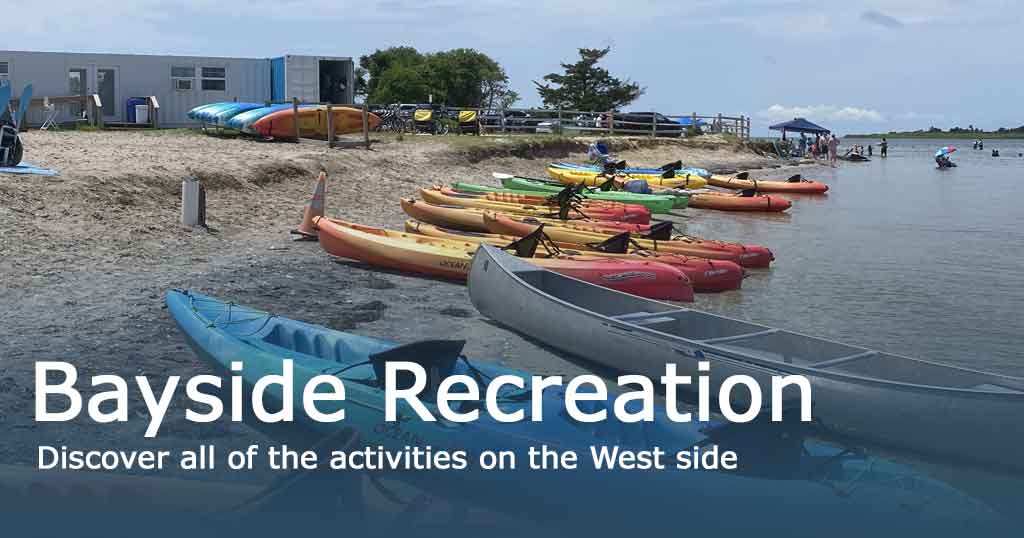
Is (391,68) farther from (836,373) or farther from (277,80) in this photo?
(836,373)

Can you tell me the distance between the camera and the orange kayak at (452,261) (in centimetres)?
1195

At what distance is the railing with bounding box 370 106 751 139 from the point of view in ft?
110

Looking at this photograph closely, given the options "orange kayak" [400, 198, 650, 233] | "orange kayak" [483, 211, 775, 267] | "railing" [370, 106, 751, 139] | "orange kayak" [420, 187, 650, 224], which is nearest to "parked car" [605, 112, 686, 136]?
"railing" [370, 106, 751, 139]

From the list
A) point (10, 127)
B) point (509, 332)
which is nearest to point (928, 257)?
point (509, 332)

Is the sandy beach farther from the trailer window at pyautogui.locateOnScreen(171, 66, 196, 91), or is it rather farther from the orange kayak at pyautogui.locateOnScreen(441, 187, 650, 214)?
the trailer window at pyautogui.locateOnScreen(171, 66, 196, 91)


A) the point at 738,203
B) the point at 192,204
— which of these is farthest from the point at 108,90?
the point at 738,203

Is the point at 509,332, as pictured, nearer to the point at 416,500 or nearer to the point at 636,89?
the point at 416,500

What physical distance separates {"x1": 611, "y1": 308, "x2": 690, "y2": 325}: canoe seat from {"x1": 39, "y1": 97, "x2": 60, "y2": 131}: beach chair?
66.8 feet

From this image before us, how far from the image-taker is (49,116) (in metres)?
27.0

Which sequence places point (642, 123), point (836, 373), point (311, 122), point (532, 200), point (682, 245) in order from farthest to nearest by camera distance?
point (642, 123) → point (311, 122) → point (532, 200) → point (682, 245) → point (836, 373)

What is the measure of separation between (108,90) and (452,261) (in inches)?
820

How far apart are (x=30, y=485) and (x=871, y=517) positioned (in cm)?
511

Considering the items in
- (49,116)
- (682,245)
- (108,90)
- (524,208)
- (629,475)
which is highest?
(108,90)

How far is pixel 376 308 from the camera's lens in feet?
35.7
